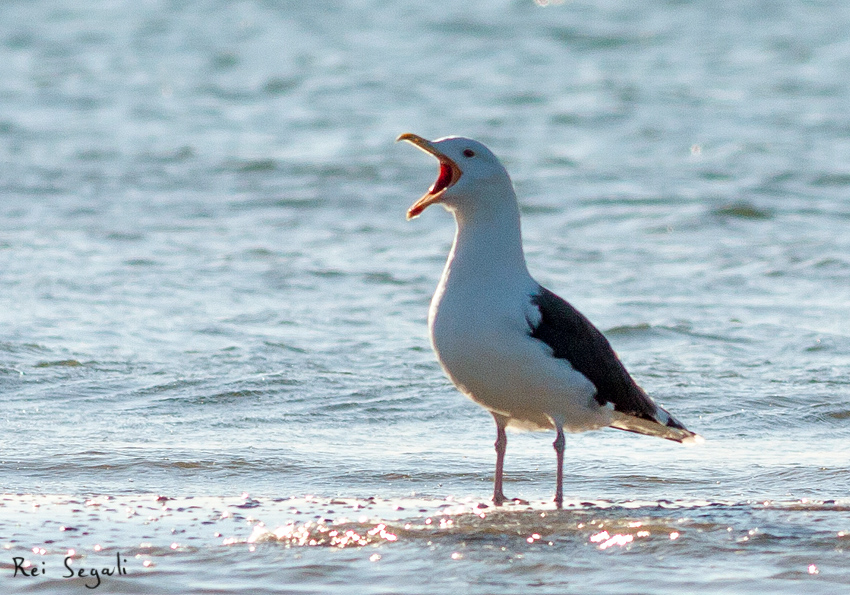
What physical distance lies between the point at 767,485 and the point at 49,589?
311 centimetres

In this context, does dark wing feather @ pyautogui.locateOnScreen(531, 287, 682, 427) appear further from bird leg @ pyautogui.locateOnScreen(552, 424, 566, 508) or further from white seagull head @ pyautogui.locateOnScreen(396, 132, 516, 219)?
white seagull head @ pyautogui.locateOnScreen(396, 132, 516, 219)

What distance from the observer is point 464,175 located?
535 cm

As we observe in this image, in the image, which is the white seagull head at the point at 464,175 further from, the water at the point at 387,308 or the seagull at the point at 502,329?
the water at the point at 387,308

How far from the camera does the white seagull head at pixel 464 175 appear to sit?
534cm

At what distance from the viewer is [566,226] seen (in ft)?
41.7

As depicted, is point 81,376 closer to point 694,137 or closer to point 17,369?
point 17,369

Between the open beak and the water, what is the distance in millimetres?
1232

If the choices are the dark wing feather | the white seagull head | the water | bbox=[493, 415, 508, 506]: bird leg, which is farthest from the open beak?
the water

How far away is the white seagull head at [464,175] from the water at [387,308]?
1.25m

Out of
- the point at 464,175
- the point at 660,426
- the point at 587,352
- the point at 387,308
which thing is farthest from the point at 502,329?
the point at 387,308

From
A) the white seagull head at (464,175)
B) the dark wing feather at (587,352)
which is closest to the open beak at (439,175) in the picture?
the white seagull head at (464,175)

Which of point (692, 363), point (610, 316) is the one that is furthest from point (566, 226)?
point (692, 363)

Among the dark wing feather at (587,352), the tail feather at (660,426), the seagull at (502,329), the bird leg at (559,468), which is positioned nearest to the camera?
the seagull at (502,329)

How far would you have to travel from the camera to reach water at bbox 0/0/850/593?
15.9 ft
